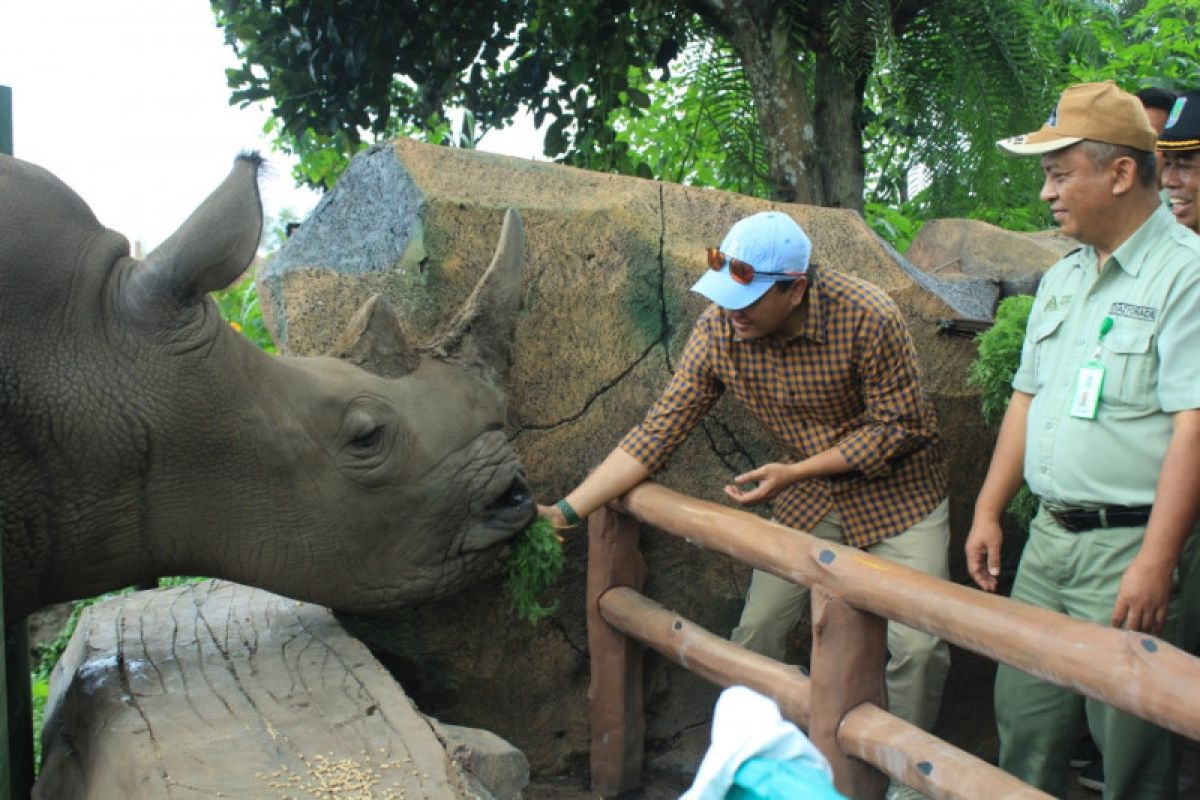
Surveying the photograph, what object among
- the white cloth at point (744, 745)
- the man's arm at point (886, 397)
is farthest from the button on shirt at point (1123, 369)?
the white cloth at point (744, 745)

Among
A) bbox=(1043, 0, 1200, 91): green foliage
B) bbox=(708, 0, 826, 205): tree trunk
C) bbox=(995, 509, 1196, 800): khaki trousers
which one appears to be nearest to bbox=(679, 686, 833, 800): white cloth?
bbox=(995, 509, 1196, 800): khaki trousers

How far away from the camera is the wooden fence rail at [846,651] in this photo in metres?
2.47

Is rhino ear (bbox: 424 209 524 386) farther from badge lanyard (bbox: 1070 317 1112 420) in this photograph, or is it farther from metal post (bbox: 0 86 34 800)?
badge lanyard (bbox: 1070 317 1112 420)

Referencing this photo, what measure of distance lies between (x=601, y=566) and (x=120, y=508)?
1.78 metres

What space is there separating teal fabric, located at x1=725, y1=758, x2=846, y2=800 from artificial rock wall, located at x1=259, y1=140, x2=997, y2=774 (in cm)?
300

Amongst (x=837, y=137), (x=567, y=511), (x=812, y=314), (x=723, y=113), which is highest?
(x=723, y=113)

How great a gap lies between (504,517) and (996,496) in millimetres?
1461

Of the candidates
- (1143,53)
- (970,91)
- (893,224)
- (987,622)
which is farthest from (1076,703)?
(1143,53)

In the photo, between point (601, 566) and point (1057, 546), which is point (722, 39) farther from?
point (1057, 546)

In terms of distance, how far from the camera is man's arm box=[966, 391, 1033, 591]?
3635 millimetres

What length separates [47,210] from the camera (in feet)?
10.6

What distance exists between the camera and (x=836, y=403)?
3.97 meters

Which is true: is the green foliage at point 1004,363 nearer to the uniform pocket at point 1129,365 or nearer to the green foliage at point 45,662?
the uniform pocket at point 1129,365

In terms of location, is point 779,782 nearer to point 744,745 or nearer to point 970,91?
point 744,745
